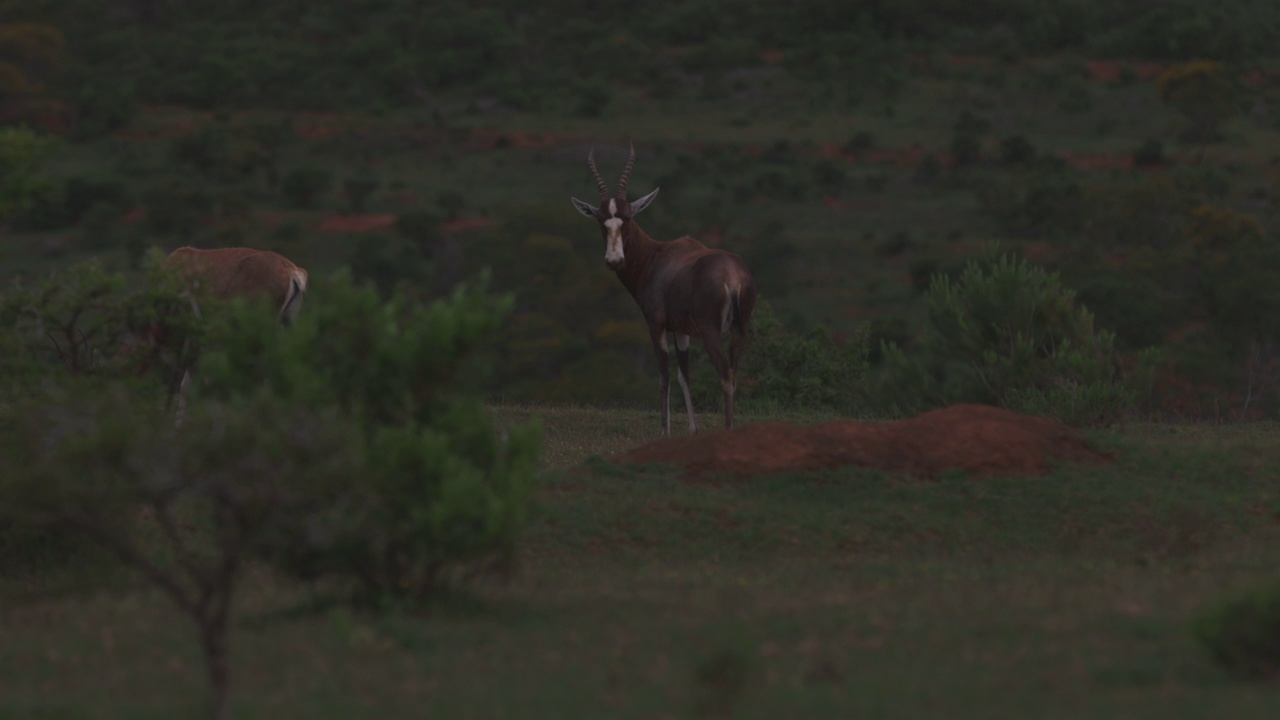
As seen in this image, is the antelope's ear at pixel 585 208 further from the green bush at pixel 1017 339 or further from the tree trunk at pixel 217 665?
the tree trunk at pixel 217 665

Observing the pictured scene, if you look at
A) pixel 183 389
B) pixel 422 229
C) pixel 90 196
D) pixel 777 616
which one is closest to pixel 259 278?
pixel 183 389

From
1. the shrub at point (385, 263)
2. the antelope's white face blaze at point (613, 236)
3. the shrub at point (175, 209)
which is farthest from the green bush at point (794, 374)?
the shrub at point (175, 209)

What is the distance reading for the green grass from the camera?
26.9 ft

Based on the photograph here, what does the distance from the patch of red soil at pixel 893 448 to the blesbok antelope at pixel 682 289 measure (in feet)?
5.50

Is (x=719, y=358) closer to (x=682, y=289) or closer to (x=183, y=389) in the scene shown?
(x=682, y=289)

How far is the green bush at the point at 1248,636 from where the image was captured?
27.4 ft

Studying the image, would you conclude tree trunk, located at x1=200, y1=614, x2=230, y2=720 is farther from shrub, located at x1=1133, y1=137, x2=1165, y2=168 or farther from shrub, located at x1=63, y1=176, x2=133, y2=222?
shrub, located at x1=1133, y1=137, x2=1165, y2=168

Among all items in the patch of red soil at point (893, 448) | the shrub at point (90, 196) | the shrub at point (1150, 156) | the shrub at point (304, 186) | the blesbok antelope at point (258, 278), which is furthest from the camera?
the shrub at point (304, 186)

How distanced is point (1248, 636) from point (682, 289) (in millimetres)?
9234

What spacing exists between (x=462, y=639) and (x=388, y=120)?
58.1 m

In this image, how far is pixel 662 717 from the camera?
7855 mm

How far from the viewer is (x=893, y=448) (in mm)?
14586

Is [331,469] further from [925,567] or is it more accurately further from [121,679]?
[925,567]

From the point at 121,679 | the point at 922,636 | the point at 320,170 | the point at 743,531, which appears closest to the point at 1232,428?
the point at 743,531
